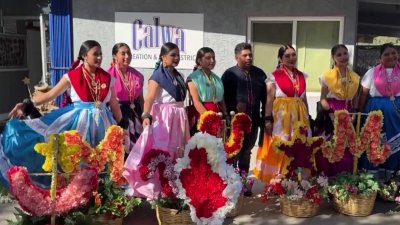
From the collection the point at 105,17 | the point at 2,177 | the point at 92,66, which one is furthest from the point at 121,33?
the point at 2,177

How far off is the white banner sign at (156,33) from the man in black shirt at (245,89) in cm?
251

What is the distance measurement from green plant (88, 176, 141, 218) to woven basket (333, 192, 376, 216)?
1.85 metres

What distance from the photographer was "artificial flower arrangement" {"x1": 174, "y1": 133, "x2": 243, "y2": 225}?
A: 321 centimetres

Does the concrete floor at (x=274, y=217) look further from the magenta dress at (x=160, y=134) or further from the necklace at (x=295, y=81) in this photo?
the necklace at (x=295, y=81)

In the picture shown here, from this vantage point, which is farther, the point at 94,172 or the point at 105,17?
the point at 105,17

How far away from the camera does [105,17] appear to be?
7.04 meters

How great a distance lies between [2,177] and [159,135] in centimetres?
136

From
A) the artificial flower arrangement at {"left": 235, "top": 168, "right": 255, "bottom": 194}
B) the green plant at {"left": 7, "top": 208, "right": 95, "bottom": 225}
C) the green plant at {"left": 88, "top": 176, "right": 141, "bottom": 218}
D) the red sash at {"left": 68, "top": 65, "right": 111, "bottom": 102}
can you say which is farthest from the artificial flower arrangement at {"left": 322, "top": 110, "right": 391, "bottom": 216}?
the green plant at {"left": 7, "top": 208, "right": 95, "bottom": 225}

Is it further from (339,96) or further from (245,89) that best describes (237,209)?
(339,96)

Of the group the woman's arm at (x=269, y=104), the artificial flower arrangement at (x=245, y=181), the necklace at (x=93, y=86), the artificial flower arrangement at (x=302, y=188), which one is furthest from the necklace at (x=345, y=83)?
the necklace at (x=93, y=86)

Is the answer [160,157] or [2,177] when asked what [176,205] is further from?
[2,177]

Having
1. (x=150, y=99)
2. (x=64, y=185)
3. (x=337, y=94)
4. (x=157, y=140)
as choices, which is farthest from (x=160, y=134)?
(x=337, y=94)

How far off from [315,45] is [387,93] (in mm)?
2676

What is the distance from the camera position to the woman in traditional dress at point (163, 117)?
386cm
